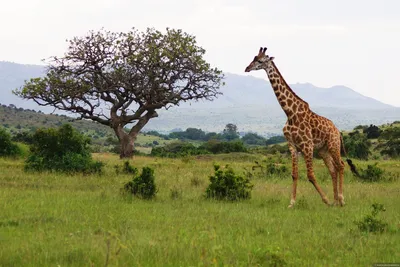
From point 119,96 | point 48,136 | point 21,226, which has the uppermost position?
point 119,96

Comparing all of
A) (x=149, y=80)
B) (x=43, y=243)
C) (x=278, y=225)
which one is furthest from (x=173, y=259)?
(x=149, y=80)

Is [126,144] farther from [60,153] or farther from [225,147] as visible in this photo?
[225,147]

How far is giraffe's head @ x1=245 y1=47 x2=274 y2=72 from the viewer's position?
47.9 feet

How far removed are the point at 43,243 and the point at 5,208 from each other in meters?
3.77

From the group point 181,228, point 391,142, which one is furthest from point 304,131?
point 391,142

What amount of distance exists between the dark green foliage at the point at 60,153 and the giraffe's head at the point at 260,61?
27.7ft

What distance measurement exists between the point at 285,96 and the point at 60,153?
10.0 meters

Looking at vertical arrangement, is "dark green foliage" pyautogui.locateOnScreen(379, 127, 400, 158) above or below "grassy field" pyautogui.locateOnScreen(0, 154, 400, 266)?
above

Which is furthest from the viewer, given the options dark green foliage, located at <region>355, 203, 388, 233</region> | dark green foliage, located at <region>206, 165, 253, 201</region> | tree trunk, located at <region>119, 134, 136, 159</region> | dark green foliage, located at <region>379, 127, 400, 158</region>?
dark green foliage, located at <region>379, 127, 400, 158</region>

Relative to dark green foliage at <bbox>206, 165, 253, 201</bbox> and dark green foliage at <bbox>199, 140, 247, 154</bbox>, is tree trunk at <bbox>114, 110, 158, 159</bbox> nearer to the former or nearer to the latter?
dark green foliage at <bbox>199, 140, 247, 154</bbox>

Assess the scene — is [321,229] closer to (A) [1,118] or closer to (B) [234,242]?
(B) [234,242]

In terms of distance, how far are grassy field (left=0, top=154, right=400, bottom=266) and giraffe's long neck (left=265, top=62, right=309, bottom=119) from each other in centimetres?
251

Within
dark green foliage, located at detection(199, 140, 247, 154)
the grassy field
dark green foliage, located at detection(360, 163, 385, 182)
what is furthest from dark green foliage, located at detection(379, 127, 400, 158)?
the grassy field

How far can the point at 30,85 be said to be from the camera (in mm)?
34281
